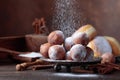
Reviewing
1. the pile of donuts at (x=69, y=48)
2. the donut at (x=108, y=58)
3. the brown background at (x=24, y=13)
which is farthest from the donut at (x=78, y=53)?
the brown background at (x=24, y=13)

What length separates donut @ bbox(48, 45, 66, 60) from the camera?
96 centimetres

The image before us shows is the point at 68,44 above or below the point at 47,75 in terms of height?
above

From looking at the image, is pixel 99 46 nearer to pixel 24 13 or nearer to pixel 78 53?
pixel 78 53

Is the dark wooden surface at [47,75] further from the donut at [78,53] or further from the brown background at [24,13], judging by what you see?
the brown background at [24,13]

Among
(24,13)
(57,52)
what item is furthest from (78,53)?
(24,13)

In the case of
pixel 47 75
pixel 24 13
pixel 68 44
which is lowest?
pixel 47 75

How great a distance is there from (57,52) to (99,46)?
0.27 metres

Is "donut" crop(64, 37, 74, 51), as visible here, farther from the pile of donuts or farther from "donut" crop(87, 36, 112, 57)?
"donut" crop(87, 36, 112, 57)

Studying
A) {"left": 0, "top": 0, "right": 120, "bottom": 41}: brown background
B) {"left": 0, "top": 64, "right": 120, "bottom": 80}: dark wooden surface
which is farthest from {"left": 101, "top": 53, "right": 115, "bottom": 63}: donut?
{"left": 0, "top": 0, "right": 120, "bottom": 41}: brown background

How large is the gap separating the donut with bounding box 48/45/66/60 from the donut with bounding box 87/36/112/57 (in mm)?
226

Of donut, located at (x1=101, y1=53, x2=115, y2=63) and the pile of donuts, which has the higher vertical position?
the pile of donuts

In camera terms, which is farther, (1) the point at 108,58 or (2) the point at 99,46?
(2) the point at 99,46

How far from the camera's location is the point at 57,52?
37.6 inches

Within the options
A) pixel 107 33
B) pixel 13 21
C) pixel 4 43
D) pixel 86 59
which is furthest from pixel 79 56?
pixel 13 21
